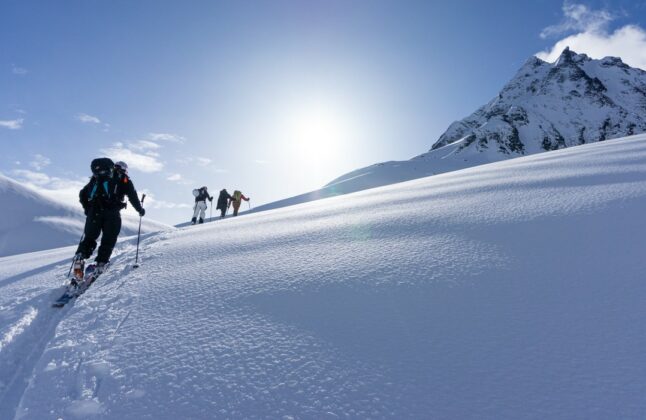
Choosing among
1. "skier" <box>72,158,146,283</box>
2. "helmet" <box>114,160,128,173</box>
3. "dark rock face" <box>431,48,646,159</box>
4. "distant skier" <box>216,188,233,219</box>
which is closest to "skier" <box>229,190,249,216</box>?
"distant skier" <box>216,188,233,219</box>

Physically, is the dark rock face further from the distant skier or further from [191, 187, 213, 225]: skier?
[191, 187, 213, 225]: skier

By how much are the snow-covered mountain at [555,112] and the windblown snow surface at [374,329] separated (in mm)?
78248

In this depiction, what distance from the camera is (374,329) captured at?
201 cm

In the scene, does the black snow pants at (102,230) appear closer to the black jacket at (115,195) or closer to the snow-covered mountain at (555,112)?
the black jacket at (115,195)

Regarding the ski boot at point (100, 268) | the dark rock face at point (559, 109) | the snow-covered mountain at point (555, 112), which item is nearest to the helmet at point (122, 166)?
the ski boot at point (100, 268)

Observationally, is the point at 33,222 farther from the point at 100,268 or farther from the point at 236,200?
the point at 100,268

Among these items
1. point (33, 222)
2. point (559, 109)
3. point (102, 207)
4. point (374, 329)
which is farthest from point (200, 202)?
point (559, 109)

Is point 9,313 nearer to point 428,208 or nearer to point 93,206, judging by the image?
point 93,206

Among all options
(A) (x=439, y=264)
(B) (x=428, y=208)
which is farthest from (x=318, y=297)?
(B) (x=428, y=208)

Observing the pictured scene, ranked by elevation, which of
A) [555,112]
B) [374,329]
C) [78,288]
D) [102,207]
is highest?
[555,112]

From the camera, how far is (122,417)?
1616mm

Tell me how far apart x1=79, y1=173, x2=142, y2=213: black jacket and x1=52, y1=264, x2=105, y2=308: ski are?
3.46 feet

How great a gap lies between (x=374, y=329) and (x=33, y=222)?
15.5 m

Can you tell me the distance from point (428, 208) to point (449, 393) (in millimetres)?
3577
